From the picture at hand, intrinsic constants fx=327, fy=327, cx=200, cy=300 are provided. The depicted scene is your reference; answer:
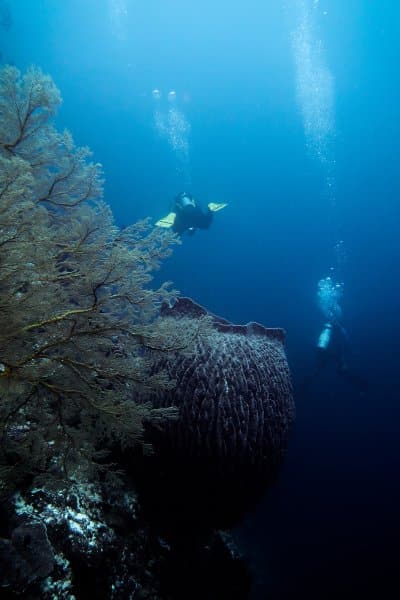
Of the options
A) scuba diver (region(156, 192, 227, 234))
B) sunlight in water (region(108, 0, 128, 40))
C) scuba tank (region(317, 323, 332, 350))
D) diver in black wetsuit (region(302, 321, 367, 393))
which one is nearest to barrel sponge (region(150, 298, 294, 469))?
scuba diver (region(156, 192, 227, 234))

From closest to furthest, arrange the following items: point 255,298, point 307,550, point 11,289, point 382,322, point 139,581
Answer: point 11,289, point 139,581, point 307,550, point 382,322, point 255,298

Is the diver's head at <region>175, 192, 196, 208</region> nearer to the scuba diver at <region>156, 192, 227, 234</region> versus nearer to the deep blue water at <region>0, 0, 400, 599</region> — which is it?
the scuba diver at <region>156, 192, 227, 234</region>

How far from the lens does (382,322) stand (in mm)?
29047

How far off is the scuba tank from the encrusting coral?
13.0 meters

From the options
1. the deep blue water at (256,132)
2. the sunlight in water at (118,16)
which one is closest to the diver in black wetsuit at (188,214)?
the deep blue water at (256,132)

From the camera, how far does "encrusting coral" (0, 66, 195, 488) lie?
1.71 m

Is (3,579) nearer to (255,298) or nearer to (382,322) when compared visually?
(382,322)

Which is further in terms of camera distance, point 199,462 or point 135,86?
point 135,86

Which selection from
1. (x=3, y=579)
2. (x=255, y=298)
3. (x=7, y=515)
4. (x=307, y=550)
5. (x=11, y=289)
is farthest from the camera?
(x=255, y=298)

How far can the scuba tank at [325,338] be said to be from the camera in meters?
14.2

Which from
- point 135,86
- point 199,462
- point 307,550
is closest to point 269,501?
point 307,550

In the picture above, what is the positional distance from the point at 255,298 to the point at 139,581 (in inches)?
1371

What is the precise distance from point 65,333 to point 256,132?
43.1 m

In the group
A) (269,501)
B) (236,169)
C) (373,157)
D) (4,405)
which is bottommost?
(4,405)
